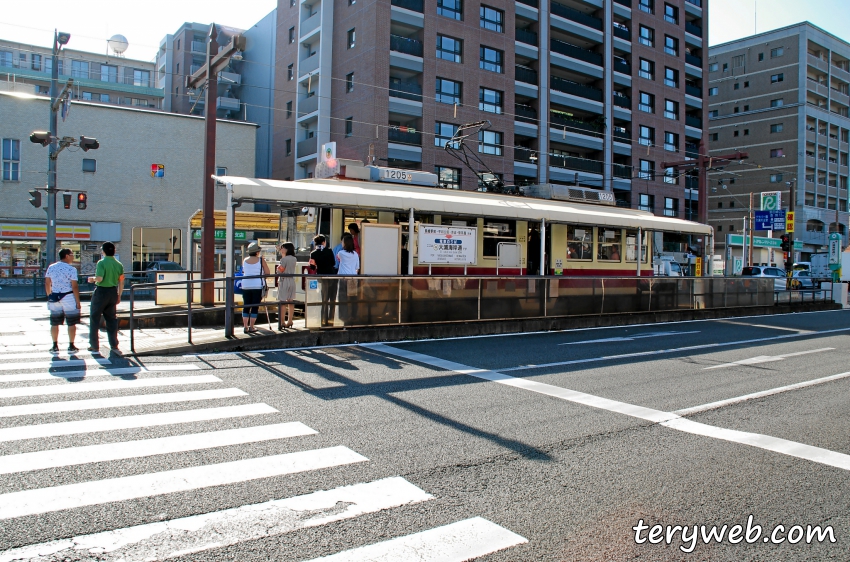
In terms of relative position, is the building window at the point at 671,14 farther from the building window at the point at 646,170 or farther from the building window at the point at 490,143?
the building window at the point at 490,143

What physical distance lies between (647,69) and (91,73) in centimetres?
5589

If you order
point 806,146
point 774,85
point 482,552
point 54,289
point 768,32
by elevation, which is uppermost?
point 768,32

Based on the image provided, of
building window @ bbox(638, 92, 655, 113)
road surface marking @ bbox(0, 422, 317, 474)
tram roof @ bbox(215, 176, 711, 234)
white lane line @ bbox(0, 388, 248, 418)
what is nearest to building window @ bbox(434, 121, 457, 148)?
tram roof @ bbox(215, 176, 711, 234)

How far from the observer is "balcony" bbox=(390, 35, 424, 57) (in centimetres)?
3934

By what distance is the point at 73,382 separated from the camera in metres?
7.94

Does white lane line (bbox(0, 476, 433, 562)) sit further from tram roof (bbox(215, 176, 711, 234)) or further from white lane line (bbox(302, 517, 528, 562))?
tram roof (bbox(215, 176, 711, 234))

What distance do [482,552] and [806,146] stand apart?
83.3 meters

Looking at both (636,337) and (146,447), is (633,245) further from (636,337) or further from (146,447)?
(146,447)

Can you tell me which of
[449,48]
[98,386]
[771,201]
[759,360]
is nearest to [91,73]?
[449,48]

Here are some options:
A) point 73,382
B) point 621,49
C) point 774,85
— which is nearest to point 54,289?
point 73,382

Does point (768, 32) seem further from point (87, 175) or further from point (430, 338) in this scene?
point (430, 338)

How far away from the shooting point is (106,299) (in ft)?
34.0

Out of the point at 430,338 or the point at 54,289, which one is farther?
the point at 430,338

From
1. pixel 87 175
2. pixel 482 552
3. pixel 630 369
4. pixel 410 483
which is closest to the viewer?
pixel 482 552
